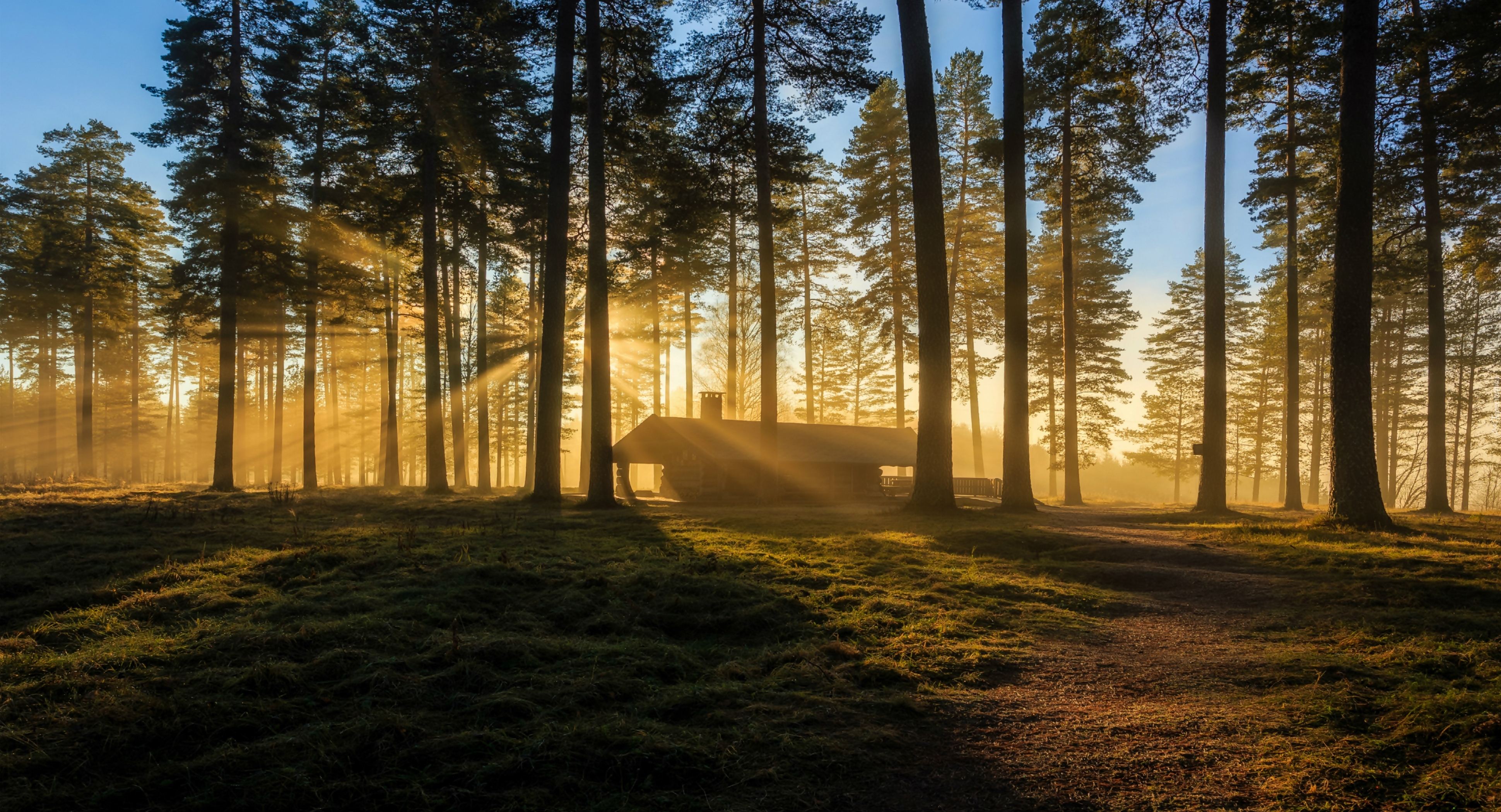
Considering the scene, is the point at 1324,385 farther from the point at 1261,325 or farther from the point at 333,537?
the point at 333,537

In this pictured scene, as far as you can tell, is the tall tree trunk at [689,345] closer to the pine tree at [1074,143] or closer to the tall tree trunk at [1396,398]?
the pine tree at [1074,143]

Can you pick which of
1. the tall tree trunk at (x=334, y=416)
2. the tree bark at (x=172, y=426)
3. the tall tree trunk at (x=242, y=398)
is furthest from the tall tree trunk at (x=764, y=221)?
the tree bark at (x=172, y=426)

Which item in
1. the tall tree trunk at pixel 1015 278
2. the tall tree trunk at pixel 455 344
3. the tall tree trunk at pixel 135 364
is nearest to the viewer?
the tall tree trunk at pixel 1015 278

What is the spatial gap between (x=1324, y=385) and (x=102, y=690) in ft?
168

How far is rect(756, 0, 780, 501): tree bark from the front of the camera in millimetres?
19062

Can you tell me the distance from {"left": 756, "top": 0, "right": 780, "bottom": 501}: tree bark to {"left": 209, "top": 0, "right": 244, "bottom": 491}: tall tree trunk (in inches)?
672

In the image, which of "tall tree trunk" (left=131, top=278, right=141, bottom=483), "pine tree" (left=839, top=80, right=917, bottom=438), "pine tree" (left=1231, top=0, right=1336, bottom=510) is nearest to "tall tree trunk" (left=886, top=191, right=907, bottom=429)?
"pine tree" (left=839, top=80, right=917, bottom=438)

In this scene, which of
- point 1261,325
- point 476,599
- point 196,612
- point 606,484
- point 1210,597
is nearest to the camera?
point 196,612

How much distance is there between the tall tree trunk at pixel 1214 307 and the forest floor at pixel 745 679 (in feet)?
23.9

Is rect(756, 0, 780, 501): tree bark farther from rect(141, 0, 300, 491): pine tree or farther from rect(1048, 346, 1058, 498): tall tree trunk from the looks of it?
rect(1048, 346, 1058, 498): tall tree trunk

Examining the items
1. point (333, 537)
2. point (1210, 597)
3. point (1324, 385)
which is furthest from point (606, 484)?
point (1324, 385)

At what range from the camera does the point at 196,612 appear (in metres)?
6.07

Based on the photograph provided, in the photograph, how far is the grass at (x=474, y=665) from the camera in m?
3.40

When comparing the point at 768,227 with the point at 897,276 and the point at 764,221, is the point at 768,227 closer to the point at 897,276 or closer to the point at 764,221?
the point at 764,221
